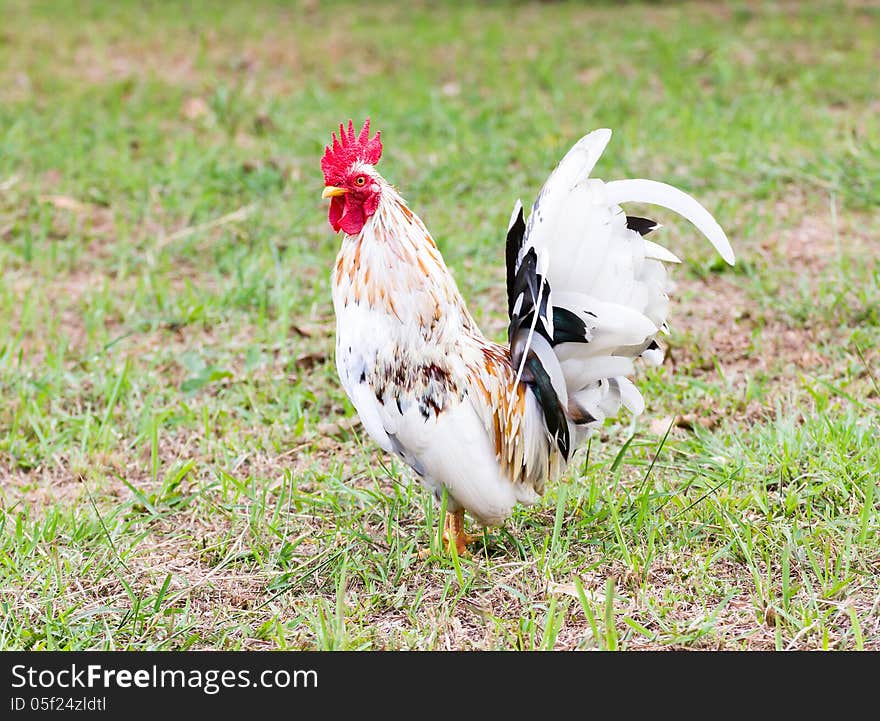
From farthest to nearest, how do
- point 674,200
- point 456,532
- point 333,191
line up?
point 456,532 → point 333,191 → point 674,200

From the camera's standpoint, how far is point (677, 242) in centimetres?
538

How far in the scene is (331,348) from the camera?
450 cm

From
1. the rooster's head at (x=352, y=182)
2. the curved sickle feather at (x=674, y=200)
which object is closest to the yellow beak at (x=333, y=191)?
the rooster's head at (x=352, y=182)

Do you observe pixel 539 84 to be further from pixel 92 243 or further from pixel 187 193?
pixel 92 243

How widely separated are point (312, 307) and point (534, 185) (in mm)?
1755

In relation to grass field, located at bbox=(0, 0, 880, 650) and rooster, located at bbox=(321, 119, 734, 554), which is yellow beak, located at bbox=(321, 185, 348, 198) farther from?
grass field, located at bbox=(0, 0, 880, 650)

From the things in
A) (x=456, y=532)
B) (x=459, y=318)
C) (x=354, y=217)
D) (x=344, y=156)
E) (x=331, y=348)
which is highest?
(x=344, y=156)

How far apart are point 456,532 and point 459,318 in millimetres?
637

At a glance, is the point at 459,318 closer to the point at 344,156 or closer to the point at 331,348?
the point at 344,156

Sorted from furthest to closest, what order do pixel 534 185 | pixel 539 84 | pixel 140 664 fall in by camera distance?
pixel 539 84, pixel 534 185, pixel 140 664

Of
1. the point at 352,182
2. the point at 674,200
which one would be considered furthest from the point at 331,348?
the point at 674,200

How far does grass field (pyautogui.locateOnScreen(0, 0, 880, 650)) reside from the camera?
2.94 meters

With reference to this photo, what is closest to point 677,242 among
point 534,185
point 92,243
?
point 534,185

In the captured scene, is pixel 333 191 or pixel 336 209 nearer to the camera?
pixel 333 191
